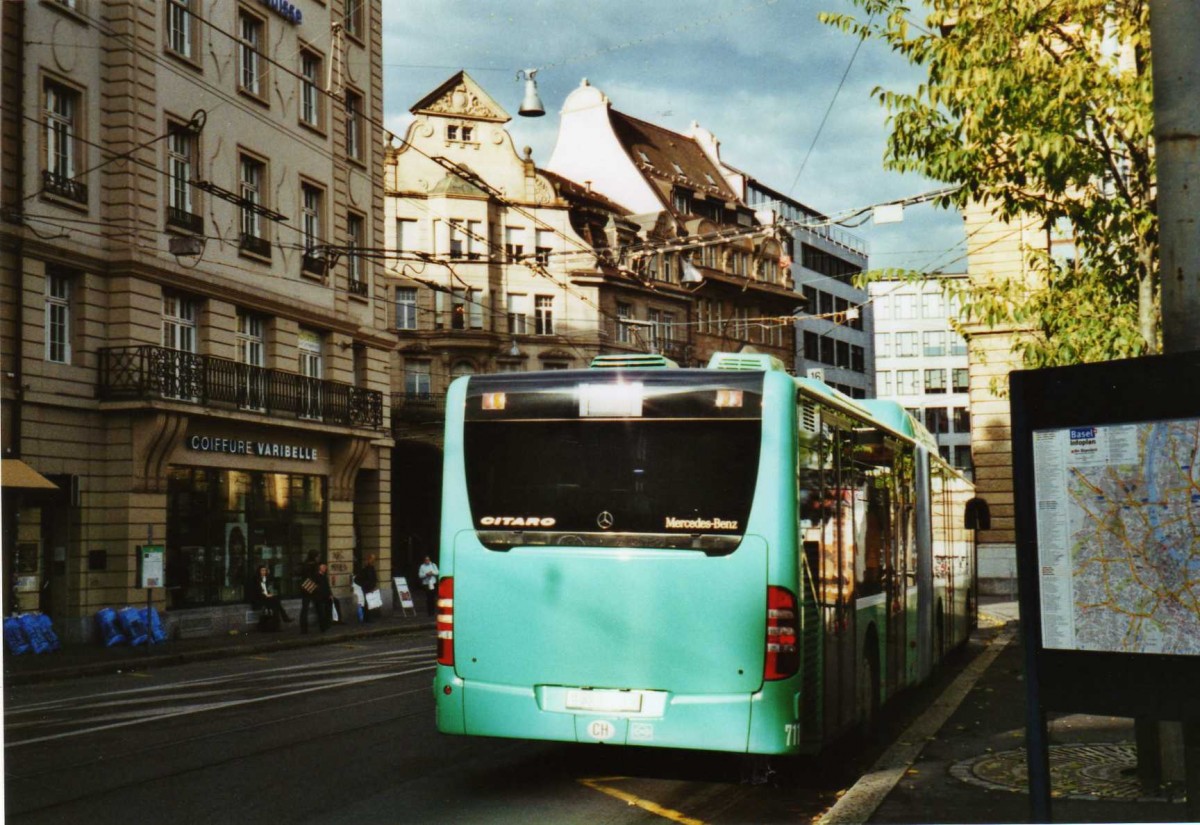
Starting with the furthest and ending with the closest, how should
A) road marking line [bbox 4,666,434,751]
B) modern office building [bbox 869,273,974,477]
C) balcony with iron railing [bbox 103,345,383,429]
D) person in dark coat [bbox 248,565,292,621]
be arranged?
modern office building [bbox 869,273,974,477] → person in dark coat [bbox 248,565,292,621] → balcony with iron railing [bbox 103,345,383,429] → road marking line [bbox 4,666,434,751]

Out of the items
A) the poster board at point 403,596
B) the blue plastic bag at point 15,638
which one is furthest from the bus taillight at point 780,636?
the poster board at point 403,596

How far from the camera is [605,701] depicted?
27.5 ft

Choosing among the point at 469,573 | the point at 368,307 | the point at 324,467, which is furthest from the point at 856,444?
the point at 368,307

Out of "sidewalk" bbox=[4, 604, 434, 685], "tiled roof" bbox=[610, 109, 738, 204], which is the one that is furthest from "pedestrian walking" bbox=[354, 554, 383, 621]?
"tiled roof" bbox=[610, 109, 738, 204]

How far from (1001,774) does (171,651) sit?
18.5 metres

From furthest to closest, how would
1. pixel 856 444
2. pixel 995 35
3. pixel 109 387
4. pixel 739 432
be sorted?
pixel 109 387
pixel 995 35
pixel 856 444
pixel 739 432

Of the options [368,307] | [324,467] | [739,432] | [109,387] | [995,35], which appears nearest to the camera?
[739,432]

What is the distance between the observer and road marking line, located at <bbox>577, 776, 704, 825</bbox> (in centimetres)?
810

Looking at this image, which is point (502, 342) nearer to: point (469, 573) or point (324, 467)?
point (324, 467)

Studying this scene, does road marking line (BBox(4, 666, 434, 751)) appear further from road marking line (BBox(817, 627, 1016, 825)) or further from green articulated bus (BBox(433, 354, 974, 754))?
road marking line (BBox(817, 627, 1016, 825))

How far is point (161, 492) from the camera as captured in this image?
27828 mm

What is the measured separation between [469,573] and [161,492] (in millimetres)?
20643

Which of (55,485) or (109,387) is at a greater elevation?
(109,387)

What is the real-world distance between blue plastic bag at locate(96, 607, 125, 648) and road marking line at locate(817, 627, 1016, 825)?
53.4 feet
